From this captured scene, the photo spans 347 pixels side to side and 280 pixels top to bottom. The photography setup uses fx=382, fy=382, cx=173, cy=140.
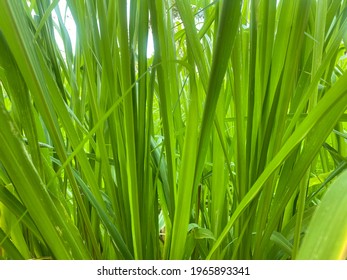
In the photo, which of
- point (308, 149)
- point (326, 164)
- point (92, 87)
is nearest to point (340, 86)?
point (308, 149)

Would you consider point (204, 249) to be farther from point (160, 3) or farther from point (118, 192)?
point (160, 3)

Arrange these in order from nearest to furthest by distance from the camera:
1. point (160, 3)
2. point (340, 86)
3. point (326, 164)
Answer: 1. point (340, 86)
2. point (160, 3)
3. point (326, 164)

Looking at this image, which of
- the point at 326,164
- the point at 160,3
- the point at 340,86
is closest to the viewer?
the point at 340,86

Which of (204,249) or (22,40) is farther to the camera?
(204,249)

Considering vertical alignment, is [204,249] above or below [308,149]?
below

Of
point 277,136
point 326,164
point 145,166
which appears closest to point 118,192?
point 145,166

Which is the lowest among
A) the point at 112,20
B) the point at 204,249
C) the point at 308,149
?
the point at 204,249

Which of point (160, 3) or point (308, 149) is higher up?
point (160, 3)
